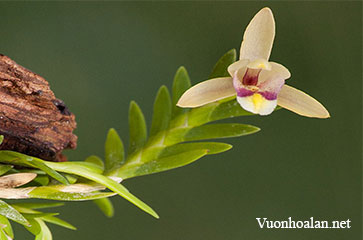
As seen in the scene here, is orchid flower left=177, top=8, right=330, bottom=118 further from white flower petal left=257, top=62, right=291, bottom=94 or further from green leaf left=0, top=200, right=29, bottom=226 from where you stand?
green leaf left=0, top=200, right=29, bottom=226

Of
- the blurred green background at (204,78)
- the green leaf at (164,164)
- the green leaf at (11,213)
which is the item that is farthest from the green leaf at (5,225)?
the blurred green background at (204,78)

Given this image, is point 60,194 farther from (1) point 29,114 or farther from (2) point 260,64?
(2) point 260,64

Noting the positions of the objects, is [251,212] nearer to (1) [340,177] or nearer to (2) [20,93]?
(1) [340,177]

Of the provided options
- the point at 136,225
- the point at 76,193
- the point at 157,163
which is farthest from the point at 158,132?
the point at 136,225

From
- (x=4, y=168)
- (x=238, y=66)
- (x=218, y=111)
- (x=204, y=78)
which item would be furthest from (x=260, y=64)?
(x=204, y=78)

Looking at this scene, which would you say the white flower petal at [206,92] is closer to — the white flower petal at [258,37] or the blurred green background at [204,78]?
the white flower petal at [258,37]

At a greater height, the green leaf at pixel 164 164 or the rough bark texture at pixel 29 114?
the rough bark texture at pixel 29 114

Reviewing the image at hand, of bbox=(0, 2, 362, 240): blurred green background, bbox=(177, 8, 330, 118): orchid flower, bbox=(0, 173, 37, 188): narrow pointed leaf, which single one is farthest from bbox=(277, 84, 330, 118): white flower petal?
bbox=(0, 2, 362, 240): blurred green background
